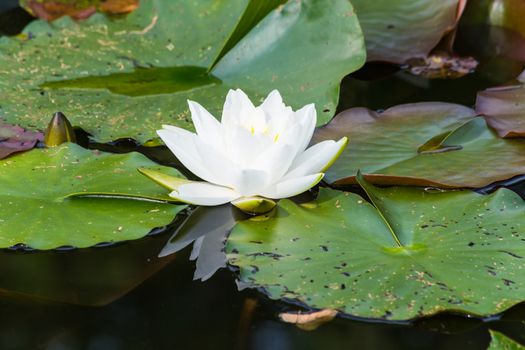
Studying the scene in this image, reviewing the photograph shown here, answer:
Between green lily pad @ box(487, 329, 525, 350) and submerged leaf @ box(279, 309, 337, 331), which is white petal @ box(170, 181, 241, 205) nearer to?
submerged leaf @ box(279, 309, 337, 331)

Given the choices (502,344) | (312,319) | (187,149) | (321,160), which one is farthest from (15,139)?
(502,344)

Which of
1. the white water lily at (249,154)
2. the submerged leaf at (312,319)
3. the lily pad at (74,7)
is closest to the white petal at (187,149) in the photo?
the white water lily at (249,154)

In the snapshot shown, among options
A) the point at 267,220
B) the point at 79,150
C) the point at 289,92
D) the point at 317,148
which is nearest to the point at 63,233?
the point at 79,150

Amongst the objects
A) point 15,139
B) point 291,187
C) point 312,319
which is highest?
point 15,139

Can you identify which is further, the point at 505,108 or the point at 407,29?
the point at 407,29

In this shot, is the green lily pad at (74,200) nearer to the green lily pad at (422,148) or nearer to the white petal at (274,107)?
the white petal at (274,107)

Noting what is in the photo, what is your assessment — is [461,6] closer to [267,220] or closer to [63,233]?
[267,220]

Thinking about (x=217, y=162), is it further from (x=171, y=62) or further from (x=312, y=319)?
(x=171, y=62)
